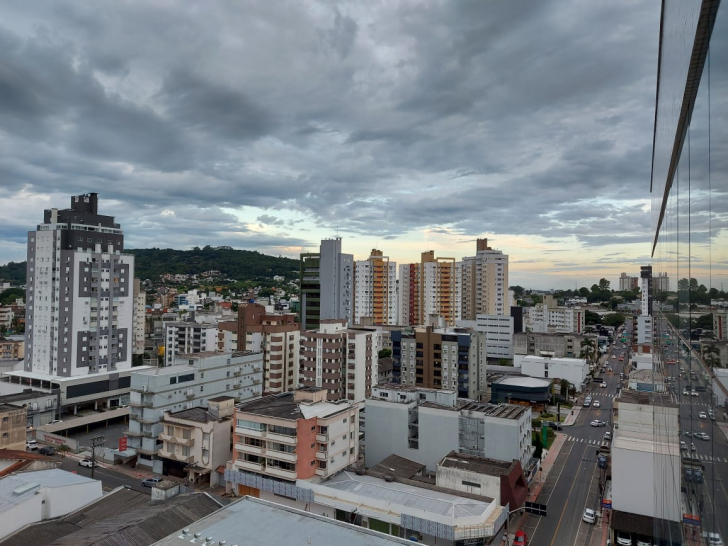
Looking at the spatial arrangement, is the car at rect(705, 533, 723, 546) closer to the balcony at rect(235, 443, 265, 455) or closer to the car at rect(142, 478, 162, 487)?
the balcony at rect(235, 443, 265, 455)

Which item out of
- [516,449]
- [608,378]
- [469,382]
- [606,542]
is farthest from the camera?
[608,378]

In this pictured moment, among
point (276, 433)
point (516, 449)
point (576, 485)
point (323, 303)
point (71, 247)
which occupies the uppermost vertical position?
point (71, 247)

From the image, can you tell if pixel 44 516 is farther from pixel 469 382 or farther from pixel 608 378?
pixel 608 378

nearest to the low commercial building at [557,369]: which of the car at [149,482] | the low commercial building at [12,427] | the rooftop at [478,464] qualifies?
the rooftop at [478,464]

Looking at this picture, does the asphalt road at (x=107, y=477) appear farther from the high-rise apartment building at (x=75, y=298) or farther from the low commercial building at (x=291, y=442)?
the high-rise apartment building at (x=75, y=298)

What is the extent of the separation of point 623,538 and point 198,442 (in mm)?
21548

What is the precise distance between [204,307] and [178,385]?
220ft

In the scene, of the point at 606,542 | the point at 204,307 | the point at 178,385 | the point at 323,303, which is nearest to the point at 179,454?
the point at 178,385

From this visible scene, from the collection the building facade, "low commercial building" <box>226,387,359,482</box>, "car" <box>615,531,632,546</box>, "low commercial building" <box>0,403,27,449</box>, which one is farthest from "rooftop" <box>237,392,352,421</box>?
the building facade

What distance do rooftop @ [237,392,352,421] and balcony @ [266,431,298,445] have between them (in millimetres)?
851

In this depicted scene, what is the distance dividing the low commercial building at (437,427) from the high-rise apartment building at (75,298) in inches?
1026

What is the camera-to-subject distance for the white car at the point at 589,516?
22156 millimetres

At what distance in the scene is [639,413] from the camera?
85.5ft

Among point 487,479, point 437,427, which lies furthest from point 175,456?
point 487,479
